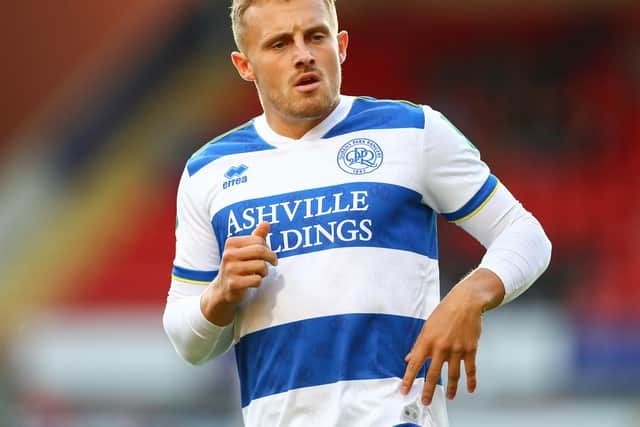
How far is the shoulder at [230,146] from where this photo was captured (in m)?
2.99

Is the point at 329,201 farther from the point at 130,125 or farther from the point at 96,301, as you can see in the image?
the point at 130,125

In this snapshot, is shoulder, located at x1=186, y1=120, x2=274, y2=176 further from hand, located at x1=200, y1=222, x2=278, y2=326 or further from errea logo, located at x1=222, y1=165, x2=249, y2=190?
hand, located at x1=200, y1=222, x2=278, y2=326

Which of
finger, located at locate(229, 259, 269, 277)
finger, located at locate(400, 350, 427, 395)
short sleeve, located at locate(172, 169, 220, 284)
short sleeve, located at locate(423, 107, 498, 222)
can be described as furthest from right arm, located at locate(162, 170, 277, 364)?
short sleeve, located at locate(423, 107, 498, 222)

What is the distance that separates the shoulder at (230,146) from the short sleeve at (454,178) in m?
0.41

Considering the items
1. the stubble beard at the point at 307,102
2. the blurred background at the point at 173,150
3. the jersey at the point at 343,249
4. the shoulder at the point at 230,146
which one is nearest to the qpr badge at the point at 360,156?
the jersey at the point at 343,249

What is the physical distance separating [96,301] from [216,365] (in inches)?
83.1

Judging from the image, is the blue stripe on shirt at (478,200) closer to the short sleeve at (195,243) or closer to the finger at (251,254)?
the finger at (251,254)

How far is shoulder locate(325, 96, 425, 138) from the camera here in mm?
2879

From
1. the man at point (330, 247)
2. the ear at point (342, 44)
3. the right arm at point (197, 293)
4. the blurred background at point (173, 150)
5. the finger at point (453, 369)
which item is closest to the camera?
the finger at point (453, 369)

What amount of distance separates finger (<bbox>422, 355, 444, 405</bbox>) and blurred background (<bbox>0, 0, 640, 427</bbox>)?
22.1 ft

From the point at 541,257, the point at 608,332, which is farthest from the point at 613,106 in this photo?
the point at 541,257

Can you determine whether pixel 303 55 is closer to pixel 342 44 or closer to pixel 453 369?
pixel 342 44

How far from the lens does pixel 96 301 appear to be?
11.1 m

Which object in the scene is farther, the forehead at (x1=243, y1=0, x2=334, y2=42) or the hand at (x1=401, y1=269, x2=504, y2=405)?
the forehead at (x1=243, y1=0, x2=334, y2=42)
